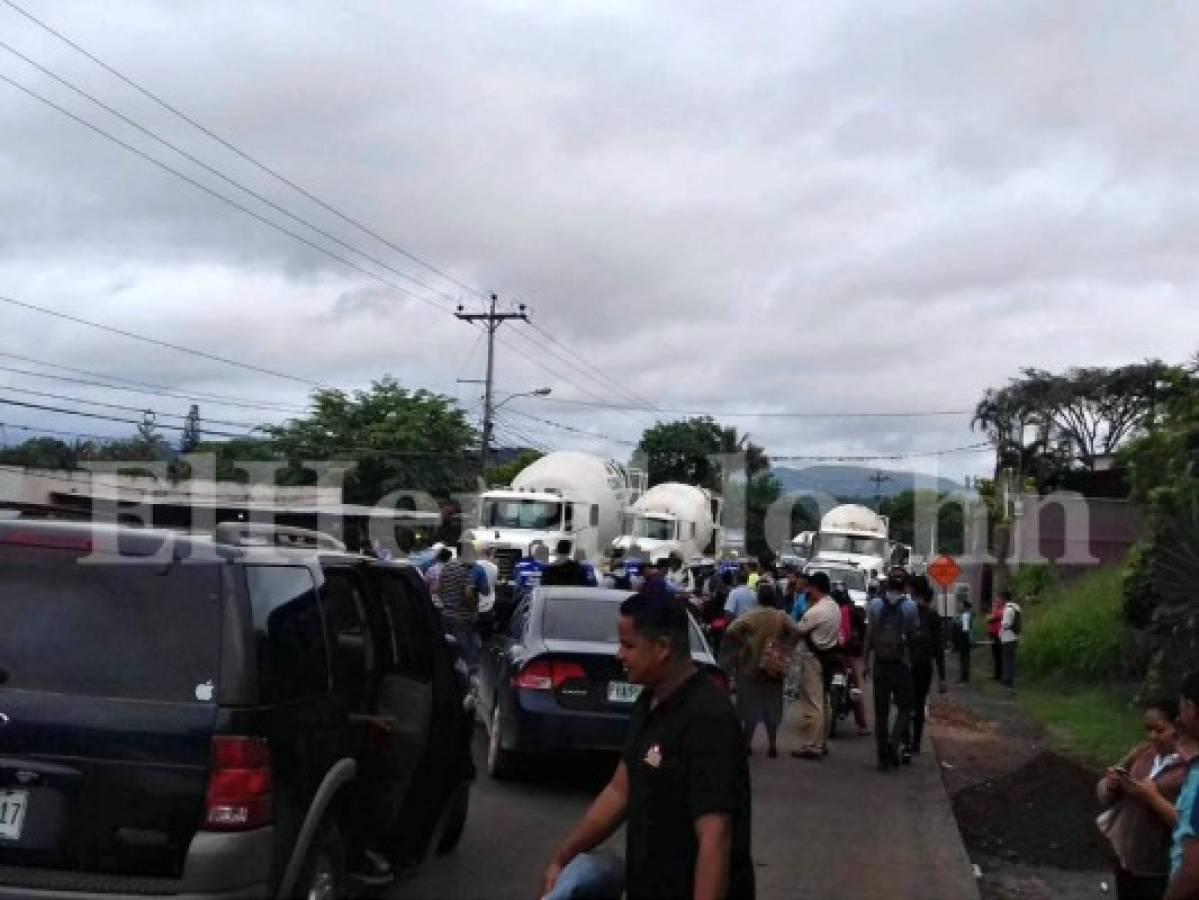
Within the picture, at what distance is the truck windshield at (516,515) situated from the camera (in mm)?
31766

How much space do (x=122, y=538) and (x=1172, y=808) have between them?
13.5ft

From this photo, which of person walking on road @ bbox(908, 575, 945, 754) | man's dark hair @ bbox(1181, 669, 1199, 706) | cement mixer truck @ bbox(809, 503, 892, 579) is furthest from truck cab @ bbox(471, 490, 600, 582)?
man's dark hair @ bbox(1181, 669, 1199, 706)

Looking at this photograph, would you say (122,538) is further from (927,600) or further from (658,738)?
(927,600)

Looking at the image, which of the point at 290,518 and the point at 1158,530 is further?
the point at 290,518

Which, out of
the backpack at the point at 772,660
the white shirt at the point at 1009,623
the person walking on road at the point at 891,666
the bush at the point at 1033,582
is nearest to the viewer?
the backpack at the point at 772,660

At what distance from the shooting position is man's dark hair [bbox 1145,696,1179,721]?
557 cm

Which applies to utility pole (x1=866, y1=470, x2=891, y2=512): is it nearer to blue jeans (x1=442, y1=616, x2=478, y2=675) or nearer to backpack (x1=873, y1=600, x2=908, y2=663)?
blue jeans (x1=442, y1=616, x2=478, y2=675)

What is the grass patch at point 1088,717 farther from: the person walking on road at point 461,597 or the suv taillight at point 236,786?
the suv taillight at point 236,786

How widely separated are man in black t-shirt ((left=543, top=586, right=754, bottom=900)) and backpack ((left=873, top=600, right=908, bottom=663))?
8758 millimetres

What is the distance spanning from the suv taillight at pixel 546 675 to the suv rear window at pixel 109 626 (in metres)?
5.56

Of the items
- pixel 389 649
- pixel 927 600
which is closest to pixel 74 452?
pixel 927 600

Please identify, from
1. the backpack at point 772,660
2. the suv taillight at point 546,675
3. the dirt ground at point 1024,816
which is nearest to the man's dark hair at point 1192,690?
the dirt ground at point 1024,816

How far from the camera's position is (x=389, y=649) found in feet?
23.2

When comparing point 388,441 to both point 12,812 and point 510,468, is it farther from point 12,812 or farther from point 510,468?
point 12,812
